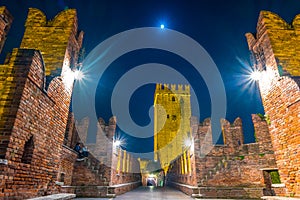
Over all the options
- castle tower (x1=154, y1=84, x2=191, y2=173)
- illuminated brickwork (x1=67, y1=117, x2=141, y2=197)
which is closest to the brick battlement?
castle tower (x1=154, y1=84, x2=191, y2=173)

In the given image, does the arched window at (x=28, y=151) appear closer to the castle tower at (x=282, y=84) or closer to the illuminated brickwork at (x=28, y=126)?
the illuminated brickwork at (x=28, y=126)

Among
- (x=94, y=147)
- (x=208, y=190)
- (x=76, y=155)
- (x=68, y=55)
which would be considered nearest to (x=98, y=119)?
(x=94, y=147)

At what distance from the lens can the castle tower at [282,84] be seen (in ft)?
19.3

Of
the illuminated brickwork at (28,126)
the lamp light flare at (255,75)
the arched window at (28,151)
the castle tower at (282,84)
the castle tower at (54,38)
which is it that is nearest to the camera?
the illuminated brickwork at (28,126)

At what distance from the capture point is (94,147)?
12.6 meters

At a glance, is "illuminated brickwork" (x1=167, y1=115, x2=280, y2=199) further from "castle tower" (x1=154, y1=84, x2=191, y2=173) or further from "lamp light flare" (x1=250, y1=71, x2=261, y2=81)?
"castle tower" (x1=154, y1=84, x2=191, y2=173)

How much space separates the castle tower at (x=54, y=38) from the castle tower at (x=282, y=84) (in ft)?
25.0

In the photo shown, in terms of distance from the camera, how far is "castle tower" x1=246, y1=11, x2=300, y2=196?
5871 millimetres

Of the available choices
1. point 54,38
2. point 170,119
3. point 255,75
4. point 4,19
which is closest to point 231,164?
point 255,75

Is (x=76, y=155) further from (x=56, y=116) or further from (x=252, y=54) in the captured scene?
(x=252, y=54)

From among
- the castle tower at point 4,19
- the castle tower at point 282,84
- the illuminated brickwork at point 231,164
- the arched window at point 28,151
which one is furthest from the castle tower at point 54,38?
the illuminated brickwork at point 231,164

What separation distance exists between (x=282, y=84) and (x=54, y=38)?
830cm

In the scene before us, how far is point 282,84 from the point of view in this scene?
646cm

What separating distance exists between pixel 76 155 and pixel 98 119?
9.05ft
